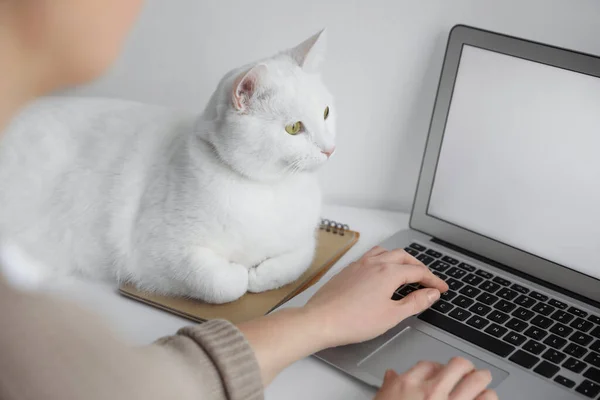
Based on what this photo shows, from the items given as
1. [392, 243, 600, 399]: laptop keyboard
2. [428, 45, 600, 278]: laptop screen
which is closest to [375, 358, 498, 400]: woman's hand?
[392, 243, 600, 399]: laptop keyboard

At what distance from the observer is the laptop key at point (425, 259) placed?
97 cm

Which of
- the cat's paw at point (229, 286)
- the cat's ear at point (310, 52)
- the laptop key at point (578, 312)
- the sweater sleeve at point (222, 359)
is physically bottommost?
the cat's paw at point (229, 286)

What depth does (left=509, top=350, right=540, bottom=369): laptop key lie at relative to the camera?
77 cm

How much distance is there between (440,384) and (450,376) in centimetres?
2

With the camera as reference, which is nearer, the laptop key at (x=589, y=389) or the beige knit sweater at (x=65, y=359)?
the beige knit sweater at (x=65, y=359)

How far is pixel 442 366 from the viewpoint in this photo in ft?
2.33

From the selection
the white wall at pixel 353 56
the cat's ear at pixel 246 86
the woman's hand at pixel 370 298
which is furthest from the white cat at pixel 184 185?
the white wall at pixel 353 56

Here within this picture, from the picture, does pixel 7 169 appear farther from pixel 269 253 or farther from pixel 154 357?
pixel 154 357

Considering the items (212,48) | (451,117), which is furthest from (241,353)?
(212,48)

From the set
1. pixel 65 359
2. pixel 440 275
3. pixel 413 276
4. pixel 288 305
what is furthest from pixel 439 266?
pixel 65 359

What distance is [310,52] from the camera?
0.88 m

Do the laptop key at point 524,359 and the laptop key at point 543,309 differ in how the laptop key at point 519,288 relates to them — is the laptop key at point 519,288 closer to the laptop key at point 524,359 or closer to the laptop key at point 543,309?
the laptop key at point 543,309

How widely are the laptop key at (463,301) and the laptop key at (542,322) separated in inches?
3.2

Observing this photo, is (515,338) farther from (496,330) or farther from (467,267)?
(467,267)
